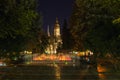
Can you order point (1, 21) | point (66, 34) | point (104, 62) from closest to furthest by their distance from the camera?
point (1, 21)
point (104, 62)
point (66, 34)

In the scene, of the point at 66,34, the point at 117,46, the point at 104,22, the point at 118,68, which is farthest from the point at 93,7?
the point at 66,34

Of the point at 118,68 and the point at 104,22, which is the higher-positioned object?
the point at 104,22

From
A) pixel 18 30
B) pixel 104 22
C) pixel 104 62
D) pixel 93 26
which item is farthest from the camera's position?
pixel 104 62

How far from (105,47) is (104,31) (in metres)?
3.27

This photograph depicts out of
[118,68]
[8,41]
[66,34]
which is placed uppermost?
[66,34]

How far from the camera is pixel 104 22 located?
3644 centimetres

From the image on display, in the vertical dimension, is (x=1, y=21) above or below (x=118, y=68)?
above

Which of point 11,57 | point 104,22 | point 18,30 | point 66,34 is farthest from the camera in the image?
A: point 66,34

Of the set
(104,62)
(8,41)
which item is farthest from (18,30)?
(104,62)

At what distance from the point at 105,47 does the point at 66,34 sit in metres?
99.3

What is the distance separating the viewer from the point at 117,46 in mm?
38031

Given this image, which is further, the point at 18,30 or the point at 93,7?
the point at 93,7

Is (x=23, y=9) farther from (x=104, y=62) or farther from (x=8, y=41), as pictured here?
(x=104, y=62)

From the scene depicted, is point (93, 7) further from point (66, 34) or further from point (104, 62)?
point (66, 34)
